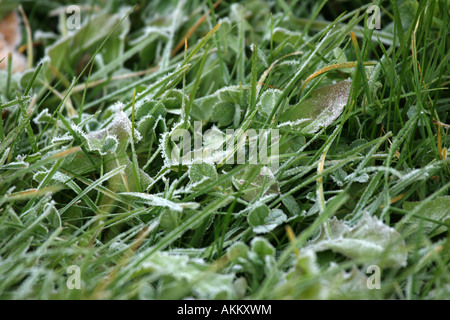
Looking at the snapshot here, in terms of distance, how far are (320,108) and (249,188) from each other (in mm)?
285

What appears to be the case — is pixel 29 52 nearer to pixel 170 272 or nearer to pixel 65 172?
pixel 65 172

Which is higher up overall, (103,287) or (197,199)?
(197,199)

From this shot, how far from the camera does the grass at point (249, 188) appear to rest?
0.79 metres

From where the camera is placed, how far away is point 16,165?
0.97 metres

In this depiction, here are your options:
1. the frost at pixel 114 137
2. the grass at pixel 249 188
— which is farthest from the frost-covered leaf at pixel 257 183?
the frost at pixel 114 137

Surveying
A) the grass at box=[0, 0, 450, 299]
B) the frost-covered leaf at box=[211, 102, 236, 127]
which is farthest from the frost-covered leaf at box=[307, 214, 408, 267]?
the frost-covered leaf at box=[211, 102, 236, 127]

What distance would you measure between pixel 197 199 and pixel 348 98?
41 cm

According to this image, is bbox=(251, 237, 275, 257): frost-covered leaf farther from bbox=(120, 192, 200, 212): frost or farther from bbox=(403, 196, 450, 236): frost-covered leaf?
bbox=(403, 196, 450, 236): frost-covered leaf

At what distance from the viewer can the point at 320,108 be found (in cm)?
110

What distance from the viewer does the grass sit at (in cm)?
79

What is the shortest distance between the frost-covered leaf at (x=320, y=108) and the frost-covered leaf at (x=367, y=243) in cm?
29

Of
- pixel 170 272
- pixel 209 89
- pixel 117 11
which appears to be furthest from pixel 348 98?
pixel 117 11

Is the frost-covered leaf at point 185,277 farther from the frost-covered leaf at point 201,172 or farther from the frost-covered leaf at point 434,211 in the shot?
the frost-covered leaf at point 434,211

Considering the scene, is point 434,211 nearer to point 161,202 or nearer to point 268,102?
point 268,102
